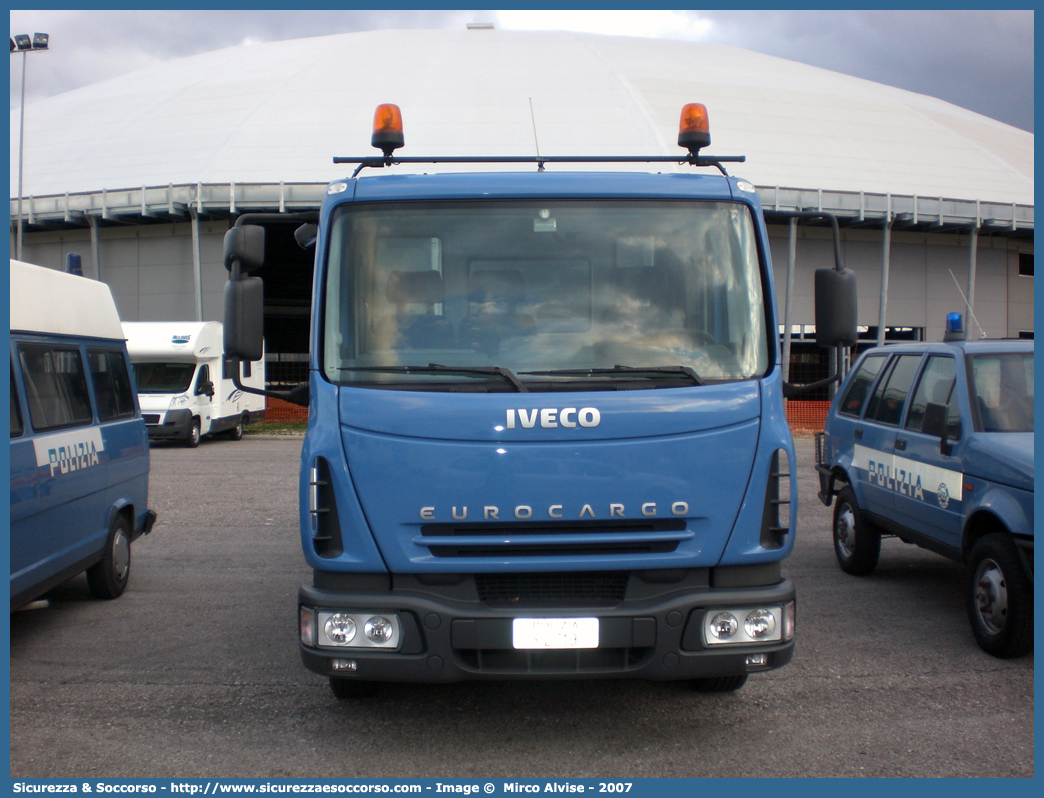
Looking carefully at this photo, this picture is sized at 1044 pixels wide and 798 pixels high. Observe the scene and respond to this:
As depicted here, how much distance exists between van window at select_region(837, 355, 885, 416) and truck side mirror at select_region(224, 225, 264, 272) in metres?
5.30

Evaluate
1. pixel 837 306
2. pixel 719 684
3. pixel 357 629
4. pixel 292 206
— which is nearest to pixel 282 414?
pixel 292 206

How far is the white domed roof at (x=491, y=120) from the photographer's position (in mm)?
29766

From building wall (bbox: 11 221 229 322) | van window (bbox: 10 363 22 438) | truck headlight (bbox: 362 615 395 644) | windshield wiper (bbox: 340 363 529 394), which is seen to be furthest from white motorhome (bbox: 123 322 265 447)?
truck headlight (bbox: 362 615 395 644)

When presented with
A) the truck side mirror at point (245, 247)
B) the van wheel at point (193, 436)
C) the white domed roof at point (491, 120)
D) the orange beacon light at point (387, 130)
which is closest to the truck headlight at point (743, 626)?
the truck side mirror at point (245, 247)

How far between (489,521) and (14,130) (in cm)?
4219

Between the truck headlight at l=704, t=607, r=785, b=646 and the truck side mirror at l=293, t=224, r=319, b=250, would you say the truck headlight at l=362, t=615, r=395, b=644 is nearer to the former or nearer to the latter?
the truck headlight at l=704, t=607, r=785, b=646

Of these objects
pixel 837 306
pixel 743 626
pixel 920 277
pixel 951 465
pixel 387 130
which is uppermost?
pixel 920 277

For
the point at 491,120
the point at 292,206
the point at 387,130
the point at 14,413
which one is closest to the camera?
the point at 387,130

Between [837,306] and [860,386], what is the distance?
3409mm

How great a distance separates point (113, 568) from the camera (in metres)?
6.50

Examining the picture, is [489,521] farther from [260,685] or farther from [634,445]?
[260,685]

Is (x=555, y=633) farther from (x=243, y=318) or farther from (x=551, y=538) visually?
(x=243, y=318)

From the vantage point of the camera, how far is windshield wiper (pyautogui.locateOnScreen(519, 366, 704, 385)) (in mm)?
3818

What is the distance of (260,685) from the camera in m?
4.69
